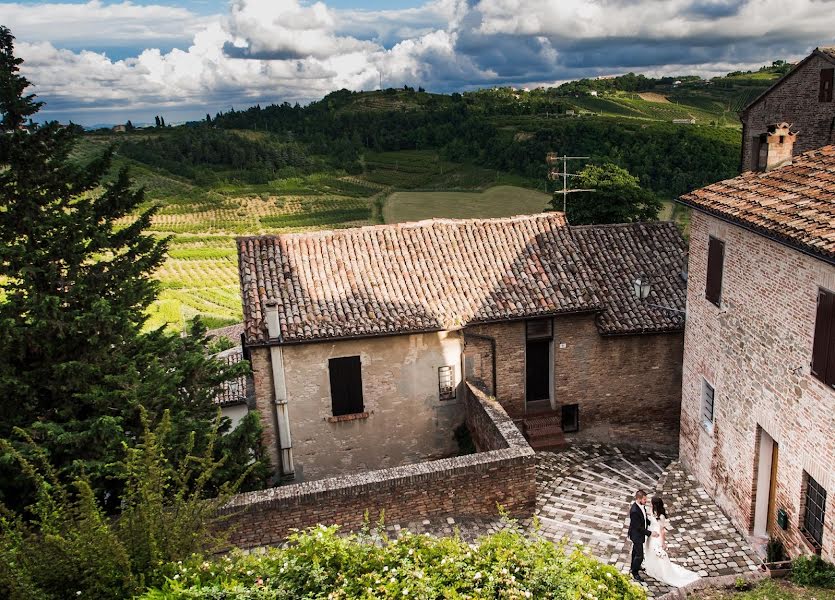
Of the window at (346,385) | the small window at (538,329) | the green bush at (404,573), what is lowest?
Answer: the window at (346,385)

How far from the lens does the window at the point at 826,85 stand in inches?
789

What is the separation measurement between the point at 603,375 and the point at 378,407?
5.82m

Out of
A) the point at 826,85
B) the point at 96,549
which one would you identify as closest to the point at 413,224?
the point at 96,549

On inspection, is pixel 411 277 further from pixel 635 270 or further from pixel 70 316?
pixel 70 316

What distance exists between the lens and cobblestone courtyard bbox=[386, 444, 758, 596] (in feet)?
34.6

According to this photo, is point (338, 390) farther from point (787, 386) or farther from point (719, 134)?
point (719, 134)

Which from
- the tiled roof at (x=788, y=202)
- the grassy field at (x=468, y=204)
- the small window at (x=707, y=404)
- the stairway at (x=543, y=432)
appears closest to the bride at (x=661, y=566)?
the small window at (x=707, y=404)

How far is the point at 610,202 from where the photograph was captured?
36250 millimetres

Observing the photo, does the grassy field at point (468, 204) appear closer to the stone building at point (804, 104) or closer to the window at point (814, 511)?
the stone building at point (804, 104)

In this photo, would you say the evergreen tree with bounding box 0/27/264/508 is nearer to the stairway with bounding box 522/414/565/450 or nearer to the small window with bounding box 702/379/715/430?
the stairway with bounding box 522/414/565/450

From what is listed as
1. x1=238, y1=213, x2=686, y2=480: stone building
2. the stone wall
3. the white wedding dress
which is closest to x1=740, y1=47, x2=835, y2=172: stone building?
x1=238, y1=213, x2=686, y2=480: stone building

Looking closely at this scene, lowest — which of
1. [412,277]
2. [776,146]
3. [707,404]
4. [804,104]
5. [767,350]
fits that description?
[707,404]

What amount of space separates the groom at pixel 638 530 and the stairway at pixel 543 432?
601 centimetres

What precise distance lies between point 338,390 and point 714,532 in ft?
27.0
